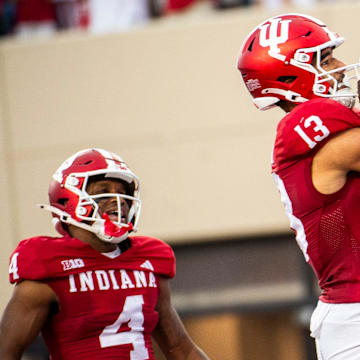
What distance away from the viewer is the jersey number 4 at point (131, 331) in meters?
3.78

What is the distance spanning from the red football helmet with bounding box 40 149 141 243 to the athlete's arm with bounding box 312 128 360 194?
0.88 m

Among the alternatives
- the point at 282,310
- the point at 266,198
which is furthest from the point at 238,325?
the point at 266,198

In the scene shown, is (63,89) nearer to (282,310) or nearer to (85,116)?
(85,116)

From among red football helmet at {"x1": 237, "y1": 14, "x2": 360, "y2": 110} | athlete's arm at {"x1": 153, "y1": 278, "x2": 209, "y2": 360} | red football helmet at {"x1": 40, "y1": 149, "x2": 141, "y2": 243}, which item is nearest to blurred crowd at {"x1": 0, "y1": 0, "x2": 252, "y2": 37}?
red football helmet at {"x1": 40, "y1": 149, "x2": 141, "y2": 243}

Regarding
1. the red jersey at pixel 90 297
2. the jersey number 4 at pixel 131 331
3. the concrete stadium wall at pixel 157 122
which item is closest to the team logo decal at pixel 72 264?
the red jersey at pixel 90 297

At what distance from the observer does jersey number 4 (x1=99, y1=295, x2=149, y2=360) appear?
378cm

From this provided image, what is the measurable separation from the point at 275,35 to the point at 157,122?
425 cm

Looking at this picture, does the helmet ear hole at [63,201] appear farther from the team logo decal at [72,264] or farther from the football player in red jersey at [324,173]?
the football player in red jersey at [324,173]

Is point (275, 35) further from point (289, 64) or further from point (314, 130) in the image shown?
point (314, 130)

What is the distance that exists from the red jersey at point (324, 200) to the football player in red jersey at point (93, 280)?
2.58 ft

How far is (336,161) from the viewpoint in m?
3.23

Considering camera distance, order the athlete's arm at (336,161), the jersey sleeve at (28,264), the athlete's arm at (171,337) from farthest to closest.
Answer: the athlete's arm at (171,337), the jersey sleeve at (28,264), the athlete's arm at (336,161)

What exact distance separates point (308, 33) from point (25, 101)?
187 inches

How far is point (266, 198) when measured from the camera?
7672 millimetres
